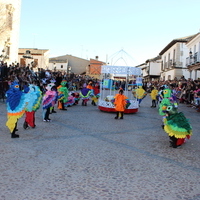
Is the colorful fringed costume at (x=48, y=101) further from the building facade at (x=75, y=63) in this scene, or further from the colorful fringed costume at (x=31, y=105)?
the building facade at (x=75, y=63)

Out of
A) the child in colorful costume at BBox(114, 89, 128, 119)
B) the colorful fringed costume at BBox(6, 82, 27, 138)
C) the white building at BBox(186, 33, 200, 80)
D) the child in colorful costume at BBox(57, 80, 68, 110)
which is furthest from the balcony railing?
the colorful fringed costume at BBox(6, 82, 27, 138)

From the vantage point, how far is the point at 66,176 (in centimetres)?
448

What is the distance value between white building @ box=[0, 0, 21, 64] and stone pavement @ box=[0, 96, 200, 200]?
21925 mm

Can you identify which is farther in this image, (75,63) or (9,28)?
(75,63)

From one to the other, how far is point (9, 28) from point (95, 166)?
2802 cm

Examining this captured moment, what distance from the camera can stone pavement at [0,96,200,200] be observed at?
154 inches

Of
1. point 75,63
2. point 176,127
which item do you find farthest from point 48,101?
point 75,63

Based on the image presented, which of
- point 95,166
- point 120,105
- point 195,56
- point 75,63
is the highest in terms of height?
point 75,63

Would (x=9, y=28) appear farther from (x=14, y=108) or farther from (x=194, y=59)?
(x=14, y=108)

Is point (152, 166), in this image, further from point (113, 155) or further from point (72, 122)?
point (72, 122)

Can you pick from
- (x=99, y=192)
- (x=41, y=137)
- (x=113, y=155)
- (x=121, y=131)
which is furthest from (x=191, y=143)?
(x=99, y=192)

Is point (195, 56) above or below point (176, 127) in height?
above

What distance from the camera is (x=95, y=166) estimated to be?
506 centimetres

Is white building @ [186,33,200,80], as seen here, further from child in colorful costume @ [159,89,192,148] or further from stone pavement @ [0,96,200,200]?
child in colorful costume @ [159,89,192,148]
